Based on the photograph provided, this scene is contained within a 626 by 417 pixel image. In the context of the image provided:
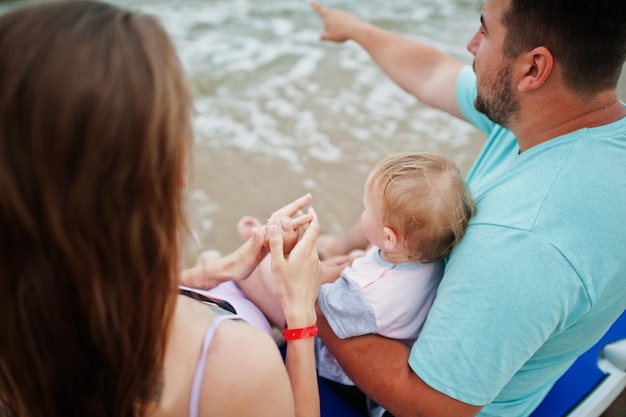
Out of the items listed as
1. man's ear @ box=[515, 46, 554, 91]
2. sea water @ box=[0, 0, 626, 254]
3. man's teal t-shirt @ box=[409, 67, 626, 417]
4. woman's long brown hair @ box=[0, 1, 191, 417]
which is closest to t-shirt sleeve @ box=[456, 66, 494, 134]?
man's ear @ box=[515, 46, 554, 91]

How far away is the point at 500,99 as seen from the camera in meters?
1.59

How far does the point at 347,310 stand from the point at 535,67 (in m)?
0.84

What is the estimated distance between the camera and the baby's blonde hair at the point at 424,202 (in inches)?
56.0

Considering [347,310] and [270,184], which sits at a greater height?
[347,310]

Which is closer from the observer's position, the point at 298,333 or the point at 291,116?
the point at 298,333

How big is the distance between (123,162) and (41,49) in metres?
0.20

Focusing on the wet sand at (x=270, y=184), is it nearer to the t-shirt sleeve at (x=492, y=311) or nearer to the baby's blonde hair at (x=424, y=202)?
the baby's blonde hair at (x=424, y=202)

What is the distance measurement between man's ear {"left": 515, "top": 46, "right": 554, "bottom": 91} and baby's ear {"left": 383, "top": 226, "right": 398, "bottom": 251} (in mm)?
538

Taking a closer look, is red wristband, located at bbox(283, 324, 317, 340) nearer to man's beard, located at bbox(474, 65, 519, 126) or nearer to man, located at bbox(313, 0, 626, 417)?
man, located at bbox(313, 0, 626, 417)

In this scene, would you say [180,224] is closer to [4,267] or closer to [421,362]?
[4,267]

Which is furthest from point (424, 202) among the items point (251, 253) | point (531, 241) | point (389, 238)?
point (251, 253)

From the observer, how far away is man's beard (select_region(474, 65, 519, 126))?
1550 mm

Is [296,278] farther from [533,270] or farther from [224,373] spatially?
[533,270]

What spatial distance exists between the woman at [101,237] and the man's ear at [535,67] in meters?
0.99
